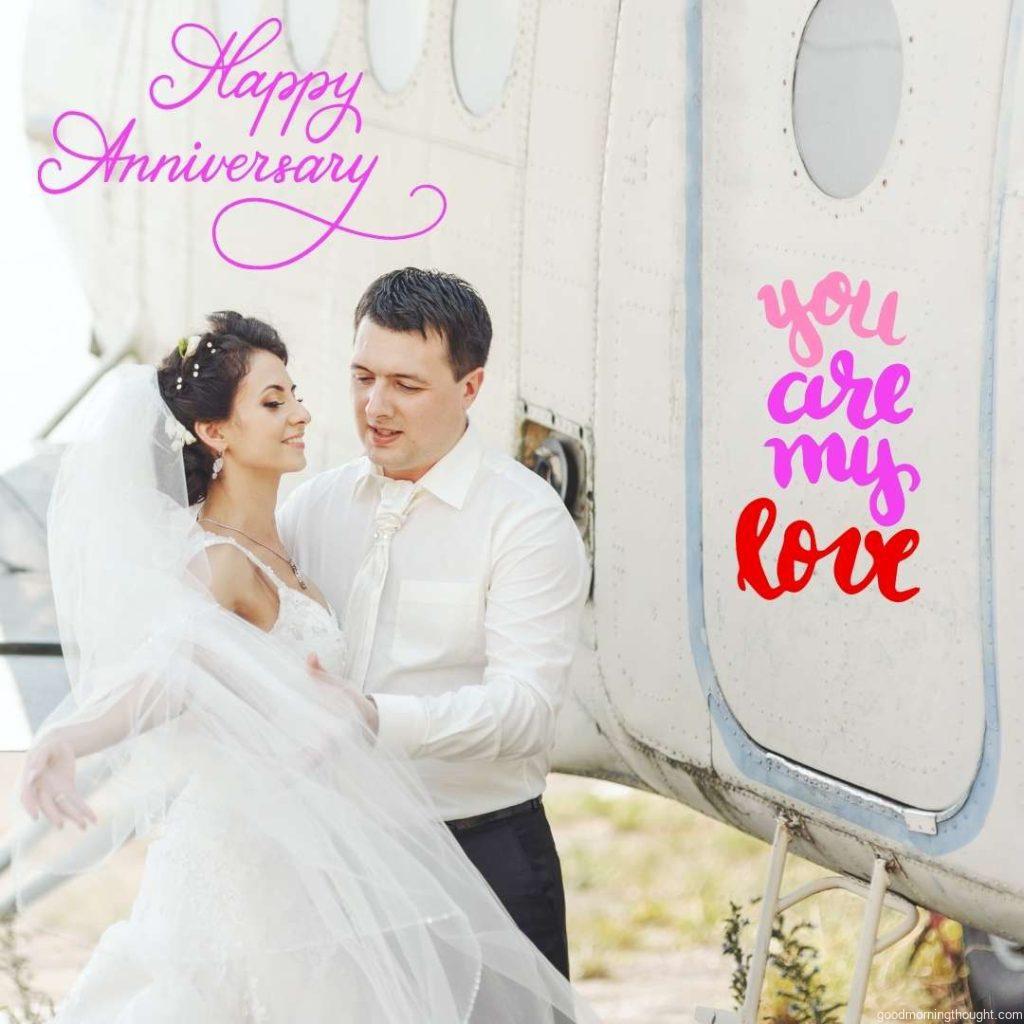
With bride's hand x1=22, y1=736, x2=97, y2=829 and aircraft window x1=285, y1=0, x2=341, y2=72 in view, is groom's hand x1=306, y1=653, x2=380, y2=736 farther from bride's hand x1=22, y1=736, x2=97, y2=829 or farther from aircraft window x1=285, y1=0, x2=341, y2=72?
aircraft window x1=285, y1=0, x2=341, y2=72

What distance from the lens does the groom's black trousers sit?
3.44 m

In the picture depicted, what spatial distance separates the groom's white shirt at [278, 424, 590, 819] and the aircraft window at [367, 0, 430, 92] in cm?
179

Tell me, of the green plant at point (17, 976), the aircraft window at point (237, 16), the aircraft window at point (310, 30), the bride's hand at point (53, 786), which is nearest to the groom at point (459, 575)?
the bride's hand at point (53, 786)

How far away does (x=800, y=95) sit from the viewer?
3.30 m

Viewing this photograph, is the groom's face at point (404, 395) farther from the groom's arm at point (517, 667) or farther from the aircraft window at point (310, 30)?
the aircraft window at point (310, 30)

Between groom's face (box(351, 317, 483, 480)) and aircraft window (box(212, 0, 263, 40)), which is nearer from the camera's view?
groom's face (box(351, 317, 483, 480))

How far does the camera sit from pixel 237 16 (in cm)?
629

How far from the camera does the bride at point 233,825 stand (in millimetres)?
2961

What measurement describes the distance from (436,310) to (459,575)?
50 cm

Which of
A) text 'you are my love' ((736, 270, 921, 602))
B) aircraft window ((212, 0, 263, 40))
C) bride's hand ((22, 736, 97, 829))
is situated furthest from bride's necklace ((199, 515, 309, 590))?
aircraft window ((212, 0, 263, 40))

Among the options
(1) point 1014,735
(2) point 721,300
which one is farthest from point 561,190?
(1) point 1014,735

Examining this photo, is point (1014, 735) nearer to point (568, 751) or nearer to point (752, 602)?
point (752, 602)

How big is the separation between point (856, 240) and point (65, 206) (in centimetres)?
560

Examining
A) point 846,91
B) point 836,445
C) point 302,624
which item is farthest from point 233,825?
point 846,91
